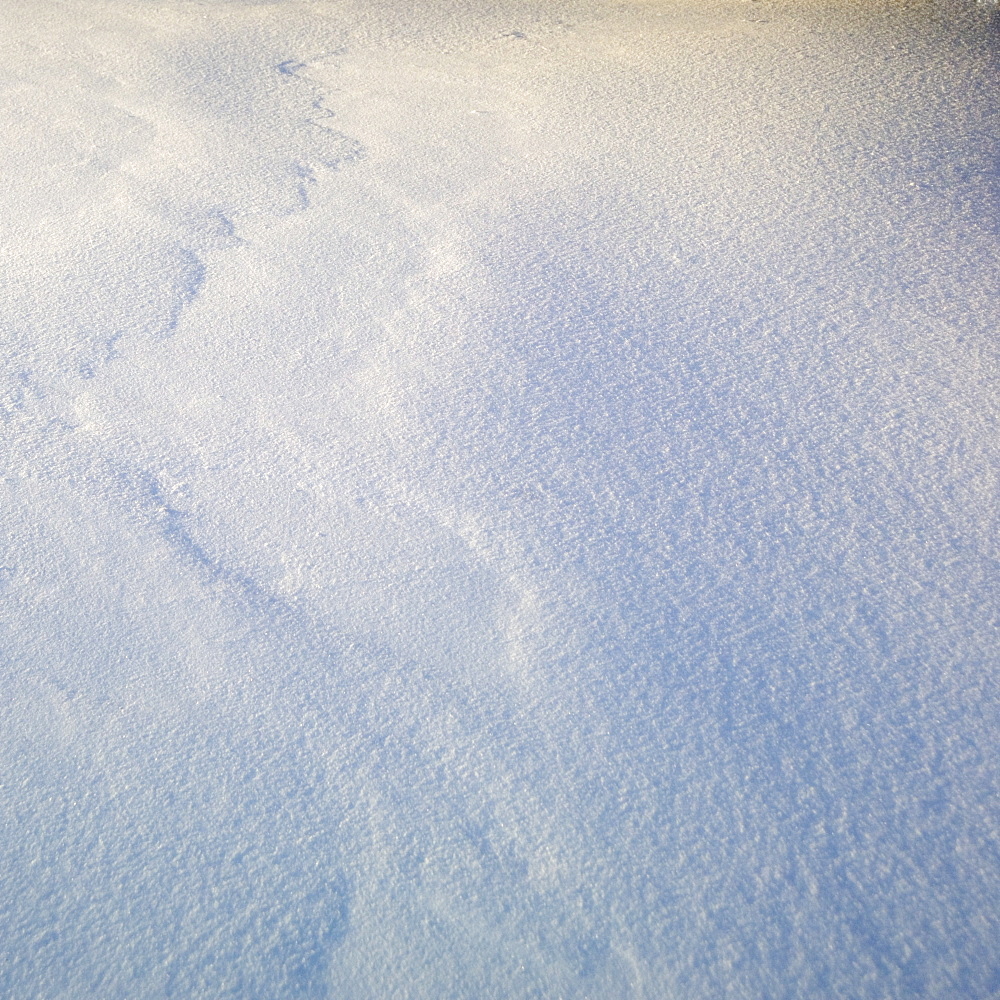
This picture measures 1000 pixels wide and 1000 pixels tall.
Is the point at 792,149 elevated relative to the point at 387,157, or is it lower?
elevated

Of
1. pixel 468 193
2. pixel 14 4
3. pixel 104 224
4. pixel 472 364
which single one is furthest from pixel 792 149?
pixel 14 4

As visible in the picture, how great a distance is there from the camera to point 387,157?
9.37ft

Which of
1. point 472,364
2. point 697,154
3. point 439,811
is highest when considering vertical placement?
point 697,154

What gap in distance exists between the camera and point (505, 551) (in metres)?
1.69

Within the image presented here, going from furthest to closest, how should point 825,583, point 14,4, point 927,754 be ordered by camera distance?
point 14,4 → point 825,583 → point 927,754

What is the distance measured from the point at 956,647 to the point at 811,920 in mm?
543

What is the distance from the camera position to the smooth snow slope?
1229 mm

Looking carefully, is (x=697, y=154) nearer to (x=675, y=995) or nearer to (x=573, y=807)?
(x=573, y=807)

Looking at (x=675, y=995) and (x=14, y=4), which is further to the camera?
(x=14, y=4)

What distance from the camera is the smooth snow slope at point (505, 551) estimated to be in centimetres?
123

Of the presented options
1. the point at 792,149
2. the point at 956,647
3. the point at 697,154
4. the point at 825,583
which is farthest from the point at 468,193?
the point at 956,647

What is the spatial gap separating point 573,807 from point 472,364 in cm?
108


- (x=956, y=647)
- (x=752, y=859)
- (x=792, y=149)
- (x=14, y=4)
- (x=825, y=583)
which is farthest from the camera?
(x=14, y=4)

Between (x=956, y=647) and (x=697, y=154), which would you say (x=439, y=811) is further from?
(x=697, y=154)
